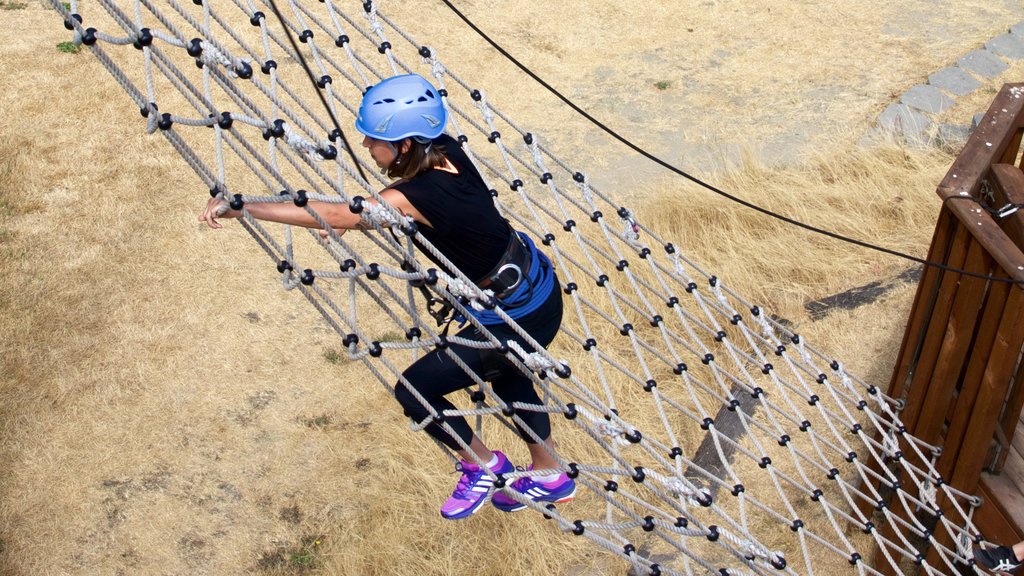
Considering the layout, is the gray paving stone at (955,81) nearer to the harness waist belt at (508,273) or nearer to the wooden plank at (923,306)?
the wooden plank at (923,306)

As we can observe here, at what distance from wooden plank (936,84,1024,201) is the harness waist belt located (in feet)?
5.86

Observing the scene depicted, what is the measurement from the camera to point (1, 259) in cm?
588

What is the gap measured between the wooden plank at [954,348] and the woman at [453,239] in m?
1.68

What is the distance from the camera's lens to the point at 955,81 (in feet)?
27.5

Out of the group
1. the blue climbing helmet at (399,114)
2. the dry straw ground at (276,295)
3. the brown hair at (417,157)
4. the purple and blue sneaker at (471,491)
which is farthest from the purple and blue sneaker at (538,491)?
the blue climbing helmet at (399,114)

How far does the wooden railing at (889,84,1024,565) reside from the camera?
11.9 feet

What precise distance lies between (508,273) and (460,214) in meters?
0.28

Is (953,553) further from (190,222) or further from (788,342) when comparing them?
(190,222)

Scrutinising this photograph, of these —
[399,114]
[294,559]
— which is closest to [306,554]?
[294,559]

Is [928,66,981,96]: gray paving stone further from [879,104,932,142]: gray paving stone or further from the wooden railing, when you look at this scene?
the wooden railing

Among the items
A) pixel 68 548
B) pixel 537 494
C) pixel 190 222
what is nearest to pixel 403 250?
pixel 537 494

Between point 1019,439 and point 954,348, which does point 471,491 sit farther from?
point 1019,439

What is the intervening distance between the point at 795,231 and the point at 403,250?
3.90 metres

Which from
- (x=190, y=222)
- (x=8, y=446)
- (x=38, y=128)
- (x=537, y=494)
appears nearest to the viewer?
(x=537, y=494)
